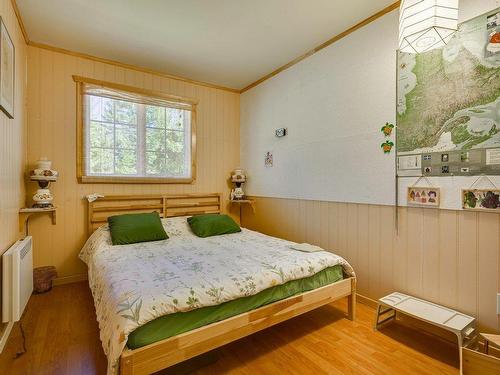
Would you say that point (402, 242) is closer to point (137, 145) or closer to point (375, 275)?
point (375, 275)

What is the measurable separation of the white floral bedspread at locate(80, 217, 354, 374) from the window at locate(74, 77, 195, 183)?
2.84 feet

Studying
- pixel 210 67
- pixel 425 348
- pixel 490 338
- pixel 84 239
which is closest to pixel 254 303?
pixel 425 348

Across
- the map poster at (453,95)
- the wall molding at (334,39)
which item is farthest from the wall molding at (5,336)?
the wall molding at (334,39)

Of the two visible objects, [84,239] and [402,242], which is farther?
[84,239]

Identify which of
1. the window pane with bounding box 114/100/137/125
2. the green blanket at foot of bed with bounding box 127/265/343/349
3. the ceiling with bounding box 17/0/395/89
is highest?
the ceiling with bounding box 17/0/395/89

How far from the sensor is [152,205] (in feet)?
11.5

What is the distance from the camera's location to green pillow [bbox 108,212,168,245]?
2.67 meters

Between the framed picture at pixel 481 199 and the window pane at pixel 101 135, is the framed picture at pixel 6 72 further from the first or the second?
the framed picture at pixel 481 199

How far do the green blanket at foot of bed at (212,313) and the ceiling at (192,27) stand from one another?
2.29 meters

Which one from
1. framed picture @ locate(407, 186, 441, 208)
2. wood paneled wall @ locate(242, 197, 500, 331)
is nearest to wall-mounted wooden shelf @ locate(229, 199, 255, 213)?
wood paneled wall @ locate(242, 197, 500, 331)

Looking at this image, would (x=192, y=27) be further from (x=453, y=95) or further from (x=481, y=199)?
(x=481, y=199)

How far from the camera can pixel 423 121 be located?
2076 millimetres

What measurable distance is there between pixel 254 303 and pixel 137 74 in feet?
10.4

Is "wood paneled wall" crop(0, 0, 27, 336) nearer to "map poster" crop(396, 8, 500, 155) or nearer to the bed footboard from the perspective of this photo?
the bed footboard
